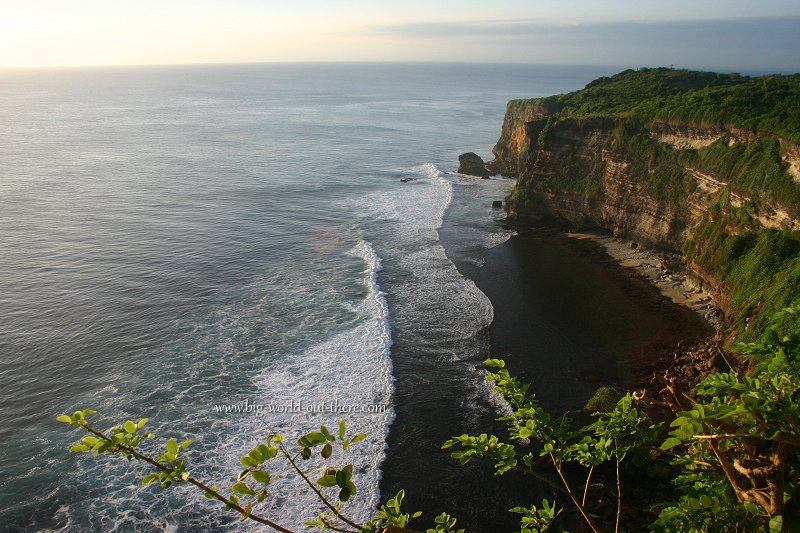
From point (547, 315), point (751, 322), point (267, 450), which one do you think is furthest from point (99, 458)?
point (751, 322)

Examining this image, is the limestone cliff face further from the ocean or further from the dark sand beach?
the ocean

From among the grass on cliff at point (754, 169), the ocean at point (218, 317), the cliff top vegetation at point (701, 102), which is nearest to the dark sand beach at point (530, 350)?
the ocean at point (218, 317)

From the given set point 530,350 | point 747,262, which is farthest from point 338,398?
point 747,262

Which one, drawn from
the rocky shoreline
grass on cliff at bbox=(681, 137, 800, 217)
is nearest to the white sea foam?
the rocky shoreline

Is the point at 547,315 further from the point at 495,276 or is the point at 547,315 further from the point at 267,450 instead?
the point at 267,450

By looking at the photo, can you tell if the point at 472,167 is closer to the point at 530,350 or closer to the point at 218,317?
the point at 530,350

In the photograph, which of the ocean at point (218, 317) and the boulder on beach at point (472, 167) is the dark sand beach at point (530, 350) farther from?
the boulder on beach at point (472, 167)

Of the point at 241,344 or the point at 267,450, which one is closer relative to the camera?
the point at 267,450
